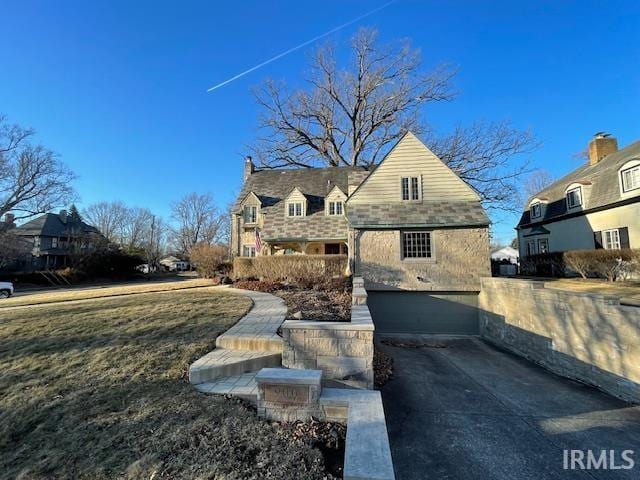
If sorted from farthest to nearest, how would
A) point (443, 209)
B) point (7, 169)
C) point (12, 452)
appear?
point (7, 169)
point (443, 209)
point (12, 452)

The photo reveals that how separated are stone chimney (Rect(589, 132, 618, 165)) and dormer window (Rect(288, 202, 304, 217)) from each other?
68.2 feet

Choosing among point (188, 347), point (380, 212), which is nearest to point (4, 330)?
point (188, 347)

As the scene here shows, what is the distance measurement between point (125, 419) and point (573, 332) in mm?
10347

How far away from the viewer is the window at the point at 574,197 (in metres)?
18.6

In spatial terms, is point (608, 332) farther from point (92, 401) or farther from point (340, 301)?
point (92, 401)

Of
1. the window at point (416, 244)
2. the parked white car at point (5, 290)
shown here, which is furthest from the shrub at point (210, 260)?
the window at point (416, 244)

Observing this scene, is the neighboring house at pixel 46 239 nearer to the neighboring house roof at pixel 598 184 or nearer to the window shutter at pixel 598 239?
the neighboring house roof at pixel 598 184

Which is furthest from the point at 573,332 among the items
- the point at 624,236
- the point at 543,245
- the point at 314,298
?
→ the point at 543,245

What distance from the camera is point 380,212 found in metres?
14.0

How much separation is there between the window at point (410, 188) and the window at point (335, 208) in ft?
21.6

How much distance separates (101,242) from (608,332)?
3362 cm

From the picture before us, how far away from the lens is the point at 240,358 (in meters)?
5.01

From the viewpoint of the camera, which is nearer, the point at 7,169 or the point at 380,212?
the point at 380,212

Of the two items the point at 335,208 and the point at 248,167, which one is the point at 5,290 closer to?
the point at 248,167
